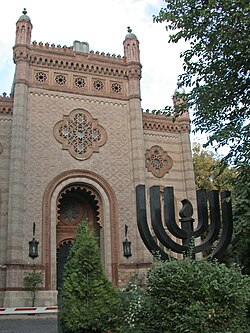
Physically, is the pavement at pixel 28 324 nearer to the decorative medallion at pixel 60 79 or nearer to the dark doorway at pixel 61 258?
the dark doorway at pixel 61 258

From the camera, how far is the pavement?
11.8m

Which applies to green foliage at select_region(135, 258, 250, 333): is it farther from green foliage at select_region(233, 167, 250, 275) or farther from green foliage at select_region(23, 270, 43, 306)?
green foliage at select_region(23, 270, 43, 306)

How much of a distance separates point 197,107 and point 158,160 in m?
14.1

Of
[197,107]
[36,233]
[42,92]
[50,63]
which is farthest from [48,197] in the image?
[197,107]

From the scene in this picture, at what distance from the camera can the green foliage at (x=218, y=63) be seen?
32.7 ft

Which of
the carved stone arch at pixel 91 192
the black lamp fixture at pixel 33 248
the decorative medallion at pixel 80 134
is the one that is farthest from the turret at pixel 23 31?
the black lamp fixture at pixel 33 248

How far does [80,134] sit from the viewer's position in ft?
76.8

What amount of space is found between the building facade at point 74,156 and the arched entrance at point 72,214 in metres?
0.06

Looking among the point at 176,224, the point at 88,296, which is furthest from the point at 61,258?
the point at 176,224

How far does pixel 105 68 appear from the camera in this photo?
25.0 meters

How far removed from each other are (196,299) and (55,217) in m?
14.9

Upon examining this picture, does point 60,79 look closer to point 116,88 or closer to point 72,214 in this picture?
point 116,88

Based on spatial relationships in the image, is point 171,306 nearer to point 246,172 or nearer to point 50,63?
point 246,172

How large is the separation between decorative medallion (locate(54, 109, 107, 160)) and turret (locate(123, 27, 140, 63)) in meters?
5.03
